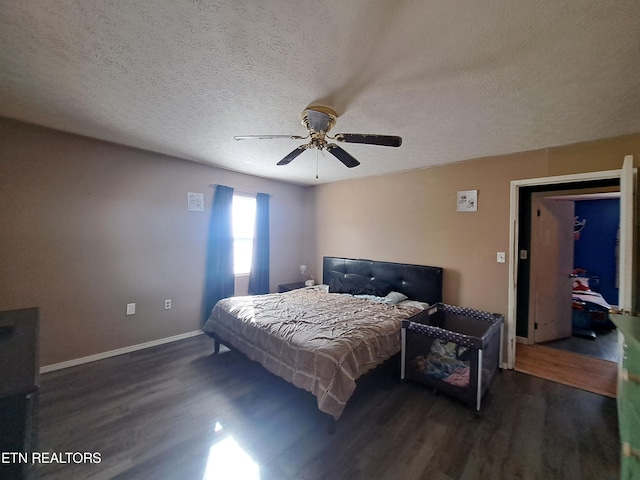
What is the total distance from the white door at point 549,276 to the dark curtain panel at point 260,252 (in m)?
3.94

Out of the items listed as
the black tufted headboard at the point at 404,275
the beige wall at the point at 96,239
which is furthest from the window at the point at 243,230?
the black tufted headboard at the point at 404,275

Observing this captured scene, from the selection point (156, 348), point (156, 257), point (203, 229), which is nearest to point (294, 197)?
point (203, 229)

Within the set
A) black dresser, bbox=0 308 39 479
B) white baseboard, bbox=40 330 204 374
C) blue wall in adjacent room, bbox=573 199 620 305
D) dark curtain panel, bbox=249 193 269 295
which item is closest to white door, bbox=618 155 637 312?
black dresser, bbox=0 308 39 479

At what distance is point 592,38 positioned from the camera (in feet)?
3.98

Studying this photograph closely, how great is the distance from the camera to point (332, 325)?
2314 mm

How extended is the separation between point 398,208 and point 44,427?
4.06 metres

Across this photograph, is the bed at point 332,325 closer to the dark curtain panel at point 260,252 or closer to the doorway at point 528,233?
the doorway at point 528,233

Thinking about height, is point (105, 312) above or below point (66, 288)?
below

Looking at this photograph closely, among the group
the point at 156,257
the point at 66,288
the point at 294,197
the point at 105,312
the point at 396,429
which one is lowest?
the point at 396,429

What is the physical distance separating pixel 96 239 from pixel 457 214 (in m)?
4.20

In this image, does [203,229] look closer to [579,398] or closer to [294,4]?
[294,4]

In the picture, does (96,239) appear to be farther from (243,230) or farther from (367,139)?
(367,139)

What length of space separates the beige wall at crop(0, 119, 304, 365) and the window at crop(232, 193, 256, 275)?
1.64 ft

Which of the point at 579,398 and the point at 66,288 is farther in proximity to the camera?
the point at 66,288
